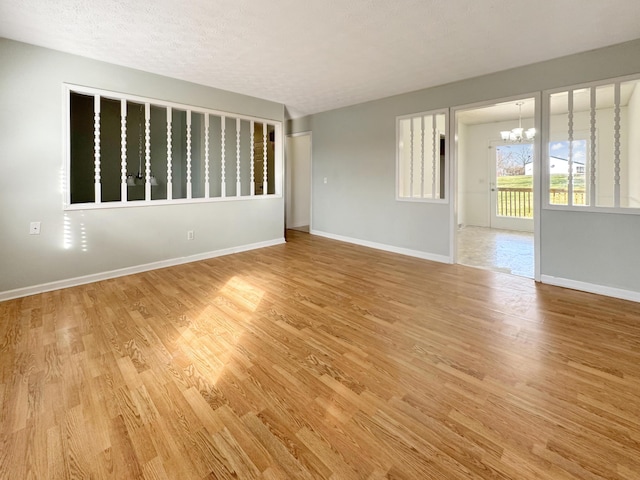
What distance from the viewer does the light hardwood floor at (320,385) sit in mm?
1334

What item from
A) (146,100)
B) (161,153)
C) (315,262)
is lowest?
(315,262)

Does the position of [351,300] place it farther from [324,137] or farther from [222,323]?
[324,137]

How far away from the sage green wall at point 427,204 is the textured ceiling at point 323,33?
205mm

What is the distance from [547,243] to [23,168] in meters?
5.60

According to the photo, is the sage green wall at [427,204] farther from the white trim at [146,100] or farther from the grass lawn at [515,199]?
the grass lawn at [515,199]

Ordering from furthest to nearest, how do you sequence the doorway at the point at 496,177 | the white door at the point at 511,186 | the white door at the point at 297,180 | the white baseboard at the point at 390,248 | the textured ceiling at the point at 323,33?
the white door at the point at 297,180 → the white door at the point at 511,186 → the doorway at the point at 496,177 → the white baseboard at the point at 390,248 → the textured ceiling at the point at 323,33

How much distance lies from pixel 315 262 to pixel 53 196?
3.12 metres

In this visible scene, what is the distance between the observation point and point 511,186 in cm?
774

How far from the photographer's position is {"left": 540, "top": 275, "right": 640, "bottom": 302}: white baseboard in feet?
10.3

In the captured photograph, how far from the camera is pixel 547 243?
363 centimetres

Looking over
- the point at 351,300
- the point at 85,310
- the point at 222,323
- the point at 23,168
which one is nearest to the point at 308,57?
the point at 351,300

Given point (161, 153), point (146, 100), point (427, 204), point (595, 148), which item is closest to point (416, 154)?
point (427, 204)

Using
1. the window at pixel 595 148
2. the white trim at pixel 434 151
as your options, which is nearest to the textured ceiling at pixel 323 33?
the white trim at pixel 434 151

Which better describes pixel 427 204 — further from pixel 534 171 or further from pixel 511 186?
pixel 511 186
